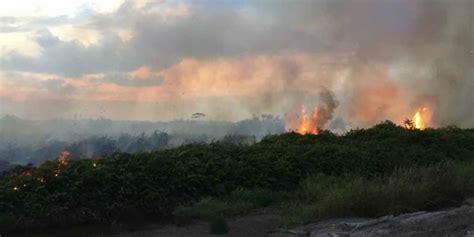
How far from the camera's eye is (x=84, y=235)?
10500mm

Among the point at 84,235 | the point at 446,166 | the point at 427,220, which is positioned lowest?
the point at 84,235

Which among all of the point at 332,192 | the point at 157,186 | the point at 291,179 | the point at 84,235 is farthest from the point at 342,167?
the point at 84,235

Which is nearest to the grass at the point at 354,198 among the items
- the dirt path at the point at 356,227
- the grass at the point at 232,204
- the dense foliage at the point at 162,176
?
the grass at the point at 232,204

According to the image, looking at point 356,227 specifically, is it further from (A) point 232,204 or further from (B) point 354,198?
(A) point 232,204

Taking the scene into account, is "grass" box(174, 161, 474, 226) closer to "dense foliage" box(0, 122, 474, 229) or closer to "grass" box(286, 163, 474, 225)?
"grass" box(286, 163, 474, 225)

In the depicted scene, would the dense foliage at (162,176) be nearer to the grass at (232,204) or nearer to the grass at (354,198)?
the grass at (232,204)

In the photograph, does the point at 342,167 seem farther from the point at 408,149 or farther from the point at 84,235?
the point at 84,235

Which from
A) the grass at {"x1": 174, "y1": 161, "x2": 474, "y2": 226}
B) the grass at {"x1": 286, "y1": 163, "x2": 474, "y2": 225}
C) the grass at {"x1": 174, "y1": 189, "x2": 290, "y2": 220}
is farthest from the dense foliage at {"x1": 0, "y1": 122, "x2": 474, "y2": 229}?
the grass at {"x1": 286, "y1": 163, "x2": 474, "y2": 225}

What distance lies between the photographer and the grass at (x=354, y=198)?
1076 centimetres

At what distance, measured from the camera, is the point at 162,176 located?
12594 millimetres

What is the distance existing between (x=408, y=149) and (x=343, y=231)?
10.8m

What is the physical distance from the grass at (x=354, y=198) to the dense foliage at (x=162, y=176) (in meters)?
0.66

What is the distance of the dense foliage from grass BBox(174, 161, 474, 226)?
659 mm

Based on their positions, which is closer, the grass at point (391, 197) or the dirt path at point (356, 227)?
the dirt path at point (356, 227)
